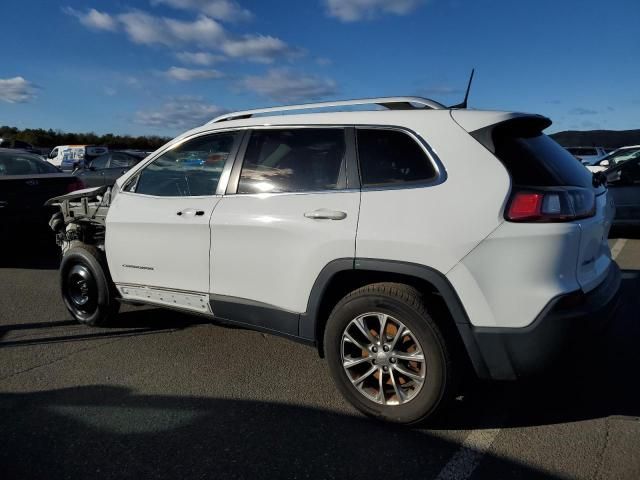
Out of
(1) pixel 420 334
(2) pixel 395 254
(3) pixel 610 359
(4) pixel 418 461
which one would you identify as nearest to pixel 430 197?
(2) pixel 395 254

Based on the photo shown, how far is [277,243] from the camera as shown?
10.7 feet

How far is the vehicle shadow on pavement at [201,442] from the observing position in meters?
2.59

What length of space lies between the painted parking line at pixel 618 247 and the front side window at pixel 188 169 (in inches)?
233

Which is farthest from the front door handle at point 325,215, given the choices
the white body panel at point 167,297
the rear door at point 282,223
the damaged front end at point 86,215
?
the damaged front end at point 86,215

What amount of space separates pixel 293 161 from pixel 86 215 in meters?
2.40

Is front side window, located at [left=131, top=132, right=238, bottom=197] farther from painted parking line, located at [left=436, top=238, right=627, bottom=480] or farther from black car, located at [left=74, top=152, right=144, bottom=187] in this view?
black car, located at [left=74, top=152, right=144, bottom=187]

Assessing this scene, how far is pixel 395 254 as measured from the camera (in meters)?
2.83

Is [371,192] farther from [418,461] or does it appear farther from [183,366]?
[183,366]

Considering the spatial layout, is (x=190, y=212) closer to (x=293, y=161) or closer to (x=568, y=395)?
(x=293, y=161)

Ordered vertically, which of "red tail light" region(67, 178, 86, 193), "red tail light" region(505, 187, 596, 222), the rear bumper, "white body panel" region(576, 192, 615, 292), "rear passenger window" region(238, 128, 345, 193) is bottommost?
the rear bumper

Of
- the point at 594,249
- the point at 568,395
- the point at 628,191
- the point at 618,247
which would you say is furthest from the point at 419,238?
the point at 628,191

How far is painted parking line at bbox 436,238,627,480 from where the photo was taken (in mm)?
2535

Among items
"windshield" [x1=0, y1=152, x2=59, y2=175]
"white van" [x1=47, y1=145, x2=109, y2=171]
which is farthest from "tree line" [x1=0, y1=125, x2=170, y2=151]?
"windshield" [x1=0, y1=152, x2=59, y2=175]

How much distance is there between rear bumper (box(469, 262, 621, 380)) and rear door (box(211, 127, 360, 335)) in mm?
880
